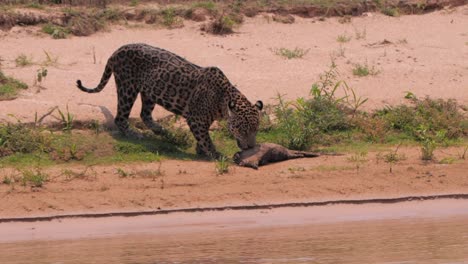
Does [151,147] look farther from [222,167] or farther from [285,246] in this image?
[285,246]

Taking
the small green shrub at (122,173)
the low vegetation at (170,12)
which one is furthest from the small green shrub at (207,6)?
the small green shrub at (122,173)

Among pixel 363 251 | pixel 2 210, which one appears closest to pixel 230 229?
pixel 363 251

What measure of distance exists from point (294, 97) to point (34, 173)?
172 inches

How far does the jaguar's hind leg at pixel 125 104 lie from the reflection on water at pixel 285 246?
3675mm

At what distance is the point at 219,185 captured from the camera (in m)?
12.1

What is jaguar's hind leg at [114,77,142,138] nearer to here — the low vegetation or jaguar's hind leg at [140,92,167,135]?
jaguar's hind leg at [140,92,167,135]

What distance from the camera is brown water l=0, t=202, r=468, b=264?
939 centimetres

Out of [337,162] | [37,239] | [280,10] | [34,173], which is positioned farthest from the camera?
[280,10]

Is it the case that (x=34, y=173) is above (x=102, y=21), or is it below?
below

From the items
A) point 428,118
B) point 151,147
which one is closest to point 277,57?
point 428,118

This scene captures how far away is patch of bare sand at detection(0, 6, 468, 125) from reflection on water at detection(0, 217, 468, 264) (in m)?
4.25

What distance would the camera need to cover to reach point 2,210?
11.3m

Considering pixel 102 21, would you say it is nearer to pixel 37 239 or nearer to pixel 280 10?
pixel 280 10

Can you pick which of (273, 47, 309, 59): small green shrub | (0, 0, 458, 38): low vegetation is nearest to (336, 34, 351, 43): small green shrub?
(0, 0, 458, 38): low vegetation
